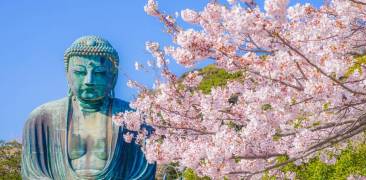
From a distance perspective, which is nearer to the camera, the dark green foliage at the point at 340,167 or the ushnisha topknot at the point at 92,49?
the ushnisha topknot at the point at 92,49

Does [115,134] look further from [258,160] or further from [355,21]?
[355,21]

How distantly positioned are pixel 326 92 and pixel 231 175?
1235 mm

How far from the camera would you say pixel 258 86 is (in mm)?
6020

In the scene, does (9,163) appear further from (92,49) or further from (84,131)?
(92,49)

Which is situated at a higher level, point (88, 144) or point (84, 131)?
point (84, 131)

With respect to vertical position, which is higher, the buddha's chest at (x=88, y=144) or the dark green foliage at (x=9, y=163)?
the dark green foliage at (x=9, y=163)

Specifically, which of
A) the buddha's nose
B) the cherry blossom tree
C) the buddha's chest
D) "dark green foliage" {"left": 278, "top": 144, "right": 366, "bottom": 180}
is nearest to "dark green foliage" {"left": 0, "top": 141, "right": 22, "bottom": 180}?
"dark green foliage" {"left": 278, "top": 144, "right": 366, "bottom": 180}

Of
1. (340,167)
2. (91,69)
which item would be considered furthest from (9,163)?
(91,69)

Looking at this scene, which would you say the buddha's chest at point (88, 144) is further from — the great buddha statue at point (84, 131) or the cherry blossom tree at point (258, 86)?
the cherry blossom tree at point (258, 86)

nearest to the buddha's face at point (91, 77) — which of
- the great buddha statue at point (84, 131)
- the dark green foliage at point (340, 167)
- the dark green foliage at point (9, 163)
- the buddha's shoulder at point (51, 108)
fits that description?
the great buddha statue at point (84, 131)

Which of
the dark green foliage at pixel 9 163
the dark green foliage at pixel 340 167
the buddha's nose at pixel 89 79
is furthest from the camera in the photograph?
the dark green foliage at pixel 9 163

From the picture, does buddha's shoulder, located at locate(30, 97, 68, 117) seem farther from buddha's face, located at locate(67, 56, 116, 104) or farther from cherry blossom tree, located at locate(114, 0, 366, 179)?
cherry blossom tree, located at locate(114, 0, 366, 179)

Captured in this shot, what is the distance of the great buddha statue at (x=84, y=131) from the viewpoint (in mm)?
7121

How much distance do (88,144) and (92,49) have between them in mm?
1008
